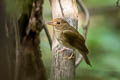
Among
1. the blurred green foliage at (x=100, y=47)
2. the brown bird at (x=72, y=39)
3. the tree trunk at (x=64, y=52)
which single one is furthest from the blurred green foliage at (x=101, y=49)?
the tree trunk at (x=64, y=52)

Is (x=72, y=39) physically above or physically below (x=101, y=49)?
above

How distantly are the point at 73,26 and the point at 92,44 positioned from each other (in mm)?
2300

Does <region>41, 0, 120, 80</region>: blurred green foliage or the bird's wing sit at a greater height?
the bird's wing

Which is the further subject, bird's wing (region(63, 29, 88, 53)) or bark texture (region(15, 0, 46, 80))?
bird's wing (region(63, 29, 88, 53))

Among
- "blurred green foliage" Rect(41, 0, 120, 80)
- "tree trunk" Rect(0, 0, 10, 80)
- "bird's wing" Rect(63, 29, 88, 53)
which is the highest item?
"tree trunk" Rect(0, 0, 10, 80)

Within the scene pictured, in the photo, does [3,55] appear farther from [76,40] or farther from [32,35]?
[76,40]

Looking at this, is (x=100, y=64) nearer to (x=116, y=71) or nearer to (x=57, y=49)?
(x=116, y=71)

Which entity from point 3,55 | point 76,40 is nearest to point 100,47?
point 76,40

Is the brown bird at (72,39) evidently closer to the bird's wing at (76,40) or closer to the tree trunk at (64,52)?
the bird's wing at (76,40)

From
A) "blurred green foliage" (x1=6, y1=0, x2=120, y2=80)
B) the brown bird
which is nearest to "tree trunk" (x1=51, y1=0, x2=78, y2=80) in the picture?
the brown bird

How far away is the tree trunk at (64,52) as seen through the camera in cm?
246

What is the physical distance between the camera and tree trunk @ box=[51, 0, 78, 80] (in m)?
2.46

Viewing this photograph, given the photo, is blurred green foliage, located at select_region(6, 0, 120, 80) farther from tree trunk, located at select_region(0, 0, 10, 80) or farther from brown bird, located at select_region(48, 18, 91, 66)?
tree trunk, located at select_region(0, 0, 10, 80)

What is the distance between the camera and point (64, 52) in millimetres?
2838
